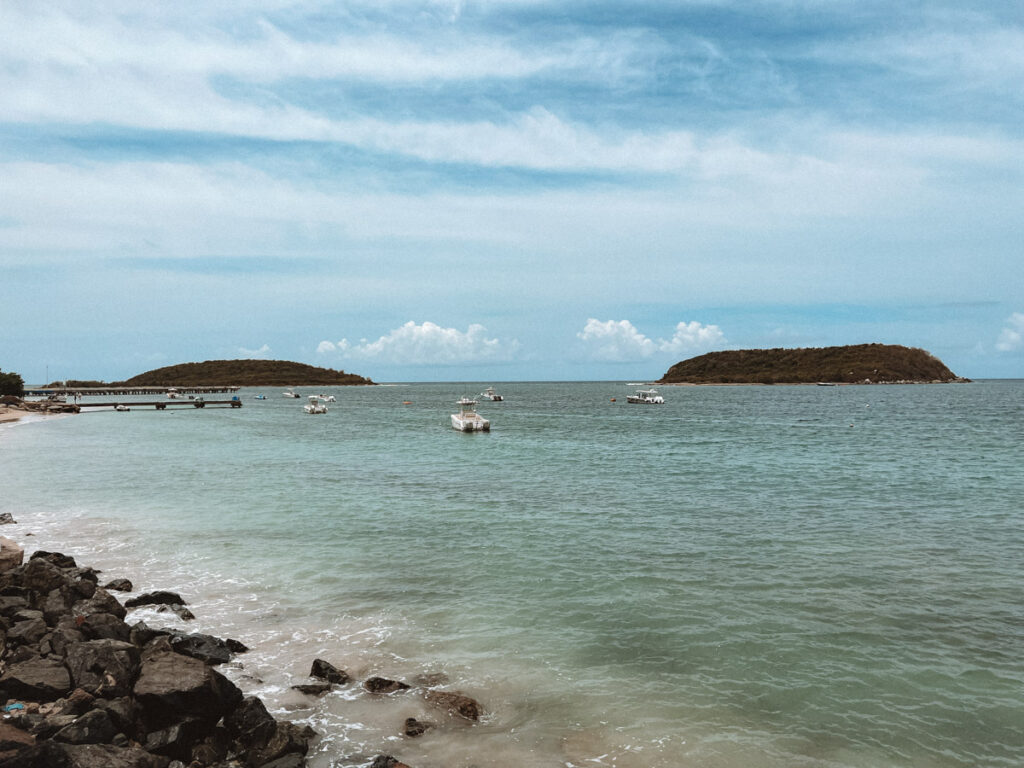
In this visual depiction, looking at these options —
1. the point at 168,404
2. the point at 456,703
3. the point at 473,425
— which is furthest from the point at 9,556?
the point at 168,404

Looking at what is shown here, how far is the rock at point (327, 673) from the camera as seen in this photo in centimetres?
1152

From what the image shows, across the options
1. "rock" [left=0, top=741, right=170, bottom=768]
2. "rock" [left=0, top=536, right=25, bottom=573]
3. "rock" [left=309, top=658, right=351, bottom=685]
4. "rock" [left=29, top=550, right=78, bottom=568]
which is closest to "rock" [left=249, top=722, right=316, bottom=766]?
"rock" [left=0, top=741, right=170, bottom=768]

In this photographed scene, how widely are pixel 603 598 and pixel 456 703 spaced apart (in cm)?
629

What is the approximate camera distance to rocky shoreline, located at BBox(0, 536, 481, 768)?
822 cm

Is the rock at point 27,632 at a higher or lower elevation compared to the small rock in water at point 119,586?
higher

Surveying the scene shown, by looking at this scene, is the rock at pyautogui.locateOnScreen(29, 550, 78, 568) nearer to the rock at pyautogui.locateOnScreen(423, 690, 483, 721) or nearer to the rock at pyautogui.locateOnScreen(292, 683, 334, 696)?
the rock at pyautogui.locateOnScreen(292, 683, 334, 696)

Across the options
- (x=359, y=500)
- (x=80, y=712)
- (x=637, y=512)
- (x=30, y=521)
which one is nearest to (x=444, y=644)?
(x=80, y=712)

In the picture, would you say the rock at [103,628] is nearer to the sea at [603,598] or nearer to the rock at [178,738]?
the sea at [603,598]

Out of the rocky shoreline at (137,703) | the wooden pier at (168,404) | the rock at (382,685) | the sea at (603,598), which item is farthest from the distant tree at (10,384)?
the rock at (382,685)

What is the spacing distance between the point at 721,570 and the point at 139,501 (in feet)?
85.9

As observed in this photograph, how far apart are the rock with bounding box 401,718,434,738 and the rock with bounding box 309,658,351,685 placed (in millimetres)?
2107

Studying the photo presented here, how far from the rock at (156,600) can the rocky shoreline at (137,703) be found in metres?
2.96

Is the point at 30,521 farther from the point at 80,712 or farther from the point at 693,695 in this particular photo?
the point at 693,695

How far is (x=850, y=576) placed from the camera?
1758 cm
